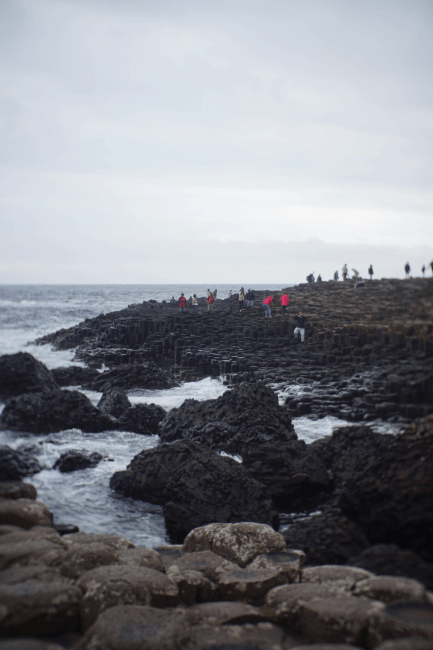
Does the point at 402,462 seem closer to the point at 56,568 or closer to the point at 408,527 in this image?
the point at 408,527

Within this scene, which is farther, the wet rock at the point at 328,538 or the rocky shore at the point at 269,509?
the wet rock at the point at 328,538

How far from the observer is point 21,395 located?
7918 mm

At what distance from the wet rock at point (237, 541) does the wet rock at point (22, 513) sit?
1506mm

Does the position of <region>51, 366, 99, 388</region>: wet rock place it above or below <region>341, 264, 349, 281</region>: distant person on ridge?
below

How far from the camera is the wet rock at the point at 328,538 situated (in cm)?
437

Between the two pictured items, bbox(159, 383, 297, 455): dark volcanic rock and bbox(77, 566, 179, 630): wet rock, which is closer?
bbox(77, 566, 179, 630): wet rock

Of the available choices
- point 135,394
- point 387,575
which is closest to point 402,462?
point 387,575

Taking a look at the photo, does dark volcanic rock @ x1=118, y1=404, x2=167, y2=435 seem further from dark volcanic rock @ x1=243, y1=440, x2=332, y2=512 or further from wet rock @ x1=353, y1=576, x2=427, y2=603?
wet rock @ x1=353, y1=576, x2=427, y2=603

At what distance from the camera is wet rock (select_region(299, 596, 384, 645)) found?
266 centimetres

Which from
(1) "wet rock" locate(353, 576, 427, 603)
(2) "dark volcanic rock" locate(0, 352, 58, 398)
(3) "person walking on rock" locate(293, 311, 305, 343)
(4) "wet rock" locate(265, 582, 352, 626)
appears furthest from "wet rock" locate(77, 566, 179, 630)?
(2) "dark volcanic rock" locate(0, 352, 58, 398)

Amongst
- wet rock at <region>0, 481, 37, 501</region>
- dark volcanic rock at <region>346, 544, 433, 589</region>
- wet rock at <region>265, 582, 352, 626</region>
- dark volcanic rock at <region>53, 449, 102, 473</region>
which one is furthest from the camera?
dark volcanic rock at <region>53, 449, 102, 473</region>

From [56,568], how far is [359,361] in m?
3.55

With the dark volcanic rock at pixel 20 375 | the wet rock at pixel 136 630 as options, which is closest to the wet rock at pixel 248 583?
the wet rock at pixel 136 630

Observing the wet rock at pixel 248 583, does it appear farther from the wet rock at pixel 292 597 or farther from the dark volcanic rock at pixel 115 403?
the dark volcanic rock at pixel 115 403
